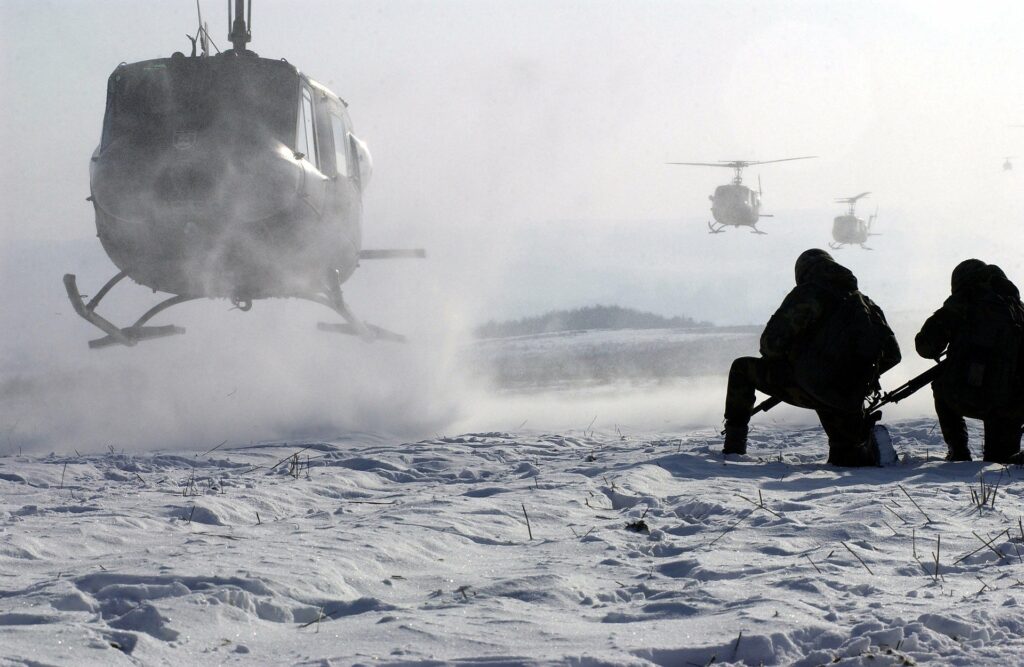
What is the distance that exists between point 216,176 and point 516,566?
23.0ft

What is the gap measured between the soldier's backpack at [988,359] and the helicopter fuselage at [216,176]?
6.28 meters

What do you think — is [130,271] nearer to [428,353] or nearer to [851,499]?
[428,353]

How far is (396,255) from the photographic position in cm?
1383

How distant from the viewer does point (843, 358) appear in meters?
6.68

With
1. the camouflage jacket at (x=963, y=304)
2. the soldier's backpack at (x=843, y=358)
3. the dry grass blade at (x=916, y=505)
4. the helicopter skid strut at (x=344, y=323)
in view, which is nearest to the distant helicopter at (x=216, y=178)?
the helicopter skid strut at (x=344, y=323)

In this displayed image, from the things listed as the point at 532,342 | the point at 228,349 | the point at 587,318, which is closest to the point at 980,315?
the point at 228,349

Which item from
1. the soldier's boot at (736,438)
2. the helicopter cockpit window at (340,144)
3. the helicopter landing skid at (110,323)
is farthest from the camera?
the helicopter cockpit window at (340,144)

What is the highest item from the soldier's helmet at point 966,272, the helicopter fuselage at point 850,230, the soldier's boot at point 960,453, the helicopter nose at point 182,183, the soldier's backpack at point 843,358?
the helicopter fuselage at point 850,230

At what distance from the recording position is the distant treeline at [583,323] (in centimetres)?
4628

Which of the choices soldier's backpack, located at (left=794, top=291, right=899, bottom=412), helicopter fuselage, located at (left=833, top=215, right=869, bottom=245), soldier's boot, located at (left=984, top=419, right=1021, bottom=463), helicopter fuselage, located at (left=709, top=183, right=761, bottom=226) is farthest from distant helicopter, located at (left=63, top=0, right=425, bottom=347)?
helicopter fuselage, located at (left=833, top=215, right=869, bottom=245)

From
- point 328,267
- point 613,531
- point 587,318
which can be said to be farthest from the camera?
point 587,318

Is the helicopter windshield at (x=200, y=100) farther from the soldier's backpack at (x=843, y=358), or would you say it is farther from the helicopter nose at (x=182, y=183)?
the soldier's backpack at (x=843, y=358)

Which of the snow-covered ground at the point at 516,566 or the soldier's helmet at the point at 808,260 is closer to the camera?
the snow-covered ground at the point at 516,566

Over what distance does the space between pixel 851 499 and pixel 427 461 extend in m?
2.93
